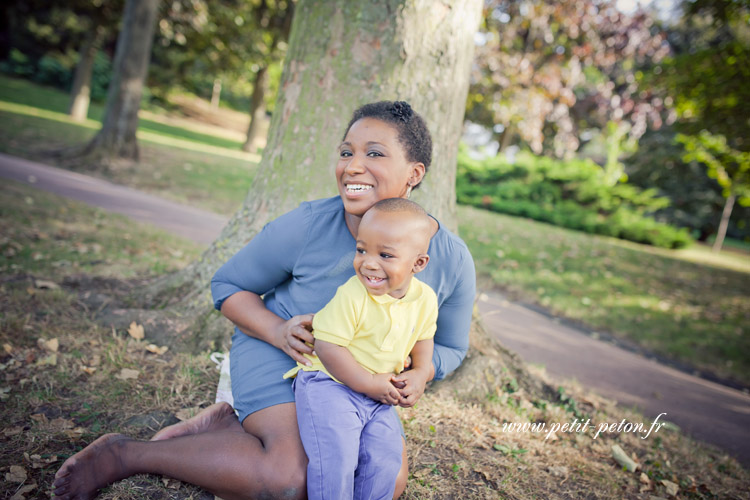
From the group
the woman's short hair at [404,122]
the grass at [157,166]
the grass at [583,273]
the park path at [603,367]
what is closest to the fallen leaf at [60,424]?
the woman's short hair at [404,122]

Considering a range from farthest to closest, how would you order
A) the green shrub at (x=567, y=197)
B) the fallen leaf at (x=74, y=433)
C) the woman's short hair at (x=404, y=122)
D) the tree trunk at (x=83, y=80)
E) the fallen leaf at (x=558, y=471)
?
1. the tree trunk at (x=83, y=80)
2. the green shrub at (x=567, y=197)
3. the fallen leaf at (x=558, y=471)
4. the fallen leaf at (x=74, y=433)
5. the woman's short hair at (x=404, y=122)

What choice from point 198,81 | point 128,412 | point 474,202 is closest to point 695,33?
point 474,202

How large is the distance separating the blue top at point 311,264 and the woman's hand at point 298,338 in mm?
143

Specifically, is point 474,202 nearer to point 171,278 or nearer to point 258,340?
point 171,278

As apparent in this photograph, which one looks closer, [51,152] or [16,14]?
[51,152]

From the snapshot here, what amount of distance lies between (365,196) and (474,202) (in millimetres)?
14624

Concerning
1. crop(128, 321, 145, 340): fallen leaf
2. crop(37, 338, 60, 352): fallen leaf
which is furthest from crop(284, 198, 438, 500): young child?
crop(37, 338, 60, 352): fallen leaf

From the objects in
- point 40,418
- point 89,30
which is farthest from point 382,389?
point 89,30

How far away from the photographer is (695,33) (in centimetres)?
2391

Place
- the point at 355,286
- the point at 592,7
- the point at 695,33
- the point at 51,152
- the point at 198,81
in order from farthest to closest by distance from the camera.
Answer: the point at 198,81 → the point at 695,33 → the point at 592,7 → the point at 51,152 → the point at 355,286

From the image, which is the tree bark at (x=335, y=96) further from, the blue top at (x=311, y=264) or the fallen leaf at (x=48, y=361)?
the blue top at (x=311, y=264)

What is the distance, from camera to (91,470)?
1.88 meters

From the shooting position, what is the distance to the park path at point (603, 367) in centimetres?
424

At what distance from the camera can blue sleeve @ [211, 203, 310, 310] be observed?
221 cm
